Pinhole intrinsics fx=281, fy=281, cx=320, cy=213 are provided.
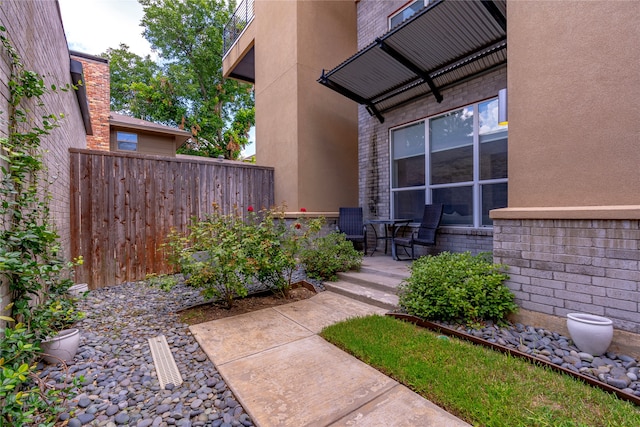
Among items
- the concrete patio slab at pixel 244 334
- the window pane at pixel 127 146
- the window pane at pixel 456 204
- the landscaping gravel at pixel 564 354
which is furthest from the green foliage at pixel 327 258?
the window pane at pixel 127 146

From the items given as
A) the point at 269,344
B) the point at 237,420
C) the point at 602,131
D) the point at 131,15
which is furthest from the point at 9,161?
the point at 131,15

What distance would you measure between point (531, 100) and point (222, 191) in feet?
16.4

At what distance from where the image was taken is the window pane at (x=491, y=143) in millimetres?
4635

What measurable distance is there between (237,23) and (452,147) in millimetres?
8943

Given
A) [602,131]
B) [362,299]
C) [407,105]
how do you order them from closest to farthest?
[602,131] < [362,299] < [407,105]

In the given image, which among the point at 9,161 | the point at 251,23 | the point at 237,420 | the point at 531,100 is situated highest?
the point at 251,23

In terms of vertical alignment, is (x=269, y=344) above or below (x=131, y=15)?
below

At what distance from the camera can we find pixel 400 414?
168cm

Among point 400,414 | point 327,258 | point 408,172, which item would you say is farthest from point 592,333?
point 408,172

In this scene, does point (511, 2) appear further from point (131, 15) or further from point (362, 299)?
point (131, 15)

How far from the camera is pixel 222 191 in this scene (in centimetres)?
562

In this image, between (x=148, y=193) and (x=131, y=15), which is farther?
(x=131, y=15)

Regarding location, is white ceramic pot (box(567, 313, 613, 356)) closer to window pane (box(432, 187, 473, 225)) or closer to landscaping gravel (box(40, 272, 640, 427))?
landscaping gravel (box(40, 272, 640, 427))

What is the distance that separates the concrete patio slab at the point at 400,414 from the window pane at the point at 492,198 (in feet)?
12.7
